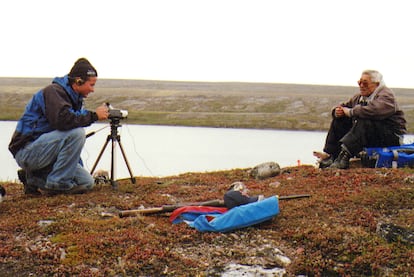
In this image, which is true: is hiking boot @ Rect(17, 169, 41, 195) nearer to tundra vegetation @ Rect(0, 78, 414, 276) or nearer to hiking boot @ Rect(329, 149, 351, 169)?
tundra vegetation @ Rect(0, 78, 414, 276)

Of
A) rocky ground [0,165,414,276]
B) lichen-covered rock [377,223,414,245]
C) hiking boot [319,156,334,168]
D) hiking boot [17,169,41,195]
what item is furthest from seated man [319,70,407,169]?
hiking boot [17,169,41,195]

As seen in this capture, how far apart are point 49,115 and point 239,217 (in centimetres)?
381

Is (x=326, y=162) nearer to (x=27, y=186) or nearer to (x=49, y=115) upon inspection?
(x=49, y=115)

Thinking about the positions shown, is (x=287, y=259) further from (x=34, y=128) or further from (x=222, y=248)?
(x=34, y=128)

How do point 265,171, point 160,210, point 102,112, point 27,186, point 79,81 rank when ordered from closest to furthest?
point 160,210 → point 79,81 → point 102,112 → point 27,186 → point 265,171

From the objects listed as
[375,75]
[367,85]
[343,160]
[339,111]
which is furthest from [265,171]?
[375,75]

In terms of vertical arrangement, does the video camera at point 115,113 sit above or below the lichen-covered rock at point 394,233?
above

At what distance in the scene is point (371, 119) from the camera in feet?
35.0

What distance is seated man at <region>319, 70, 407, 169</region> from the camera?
10.6 meters

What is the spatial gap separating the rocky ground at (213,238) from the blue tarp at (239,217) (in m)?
0.11

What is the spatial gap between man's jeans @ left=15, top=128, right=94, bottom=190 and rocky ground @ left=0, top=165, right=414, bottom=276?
1.12ft

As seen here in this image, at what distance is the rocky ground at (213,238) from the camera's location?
5.76 meters

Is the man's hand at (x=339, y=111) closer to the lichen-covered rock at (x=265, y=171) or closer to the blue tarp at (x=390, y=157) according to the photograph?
the blue tarp at (x=390, y=157)

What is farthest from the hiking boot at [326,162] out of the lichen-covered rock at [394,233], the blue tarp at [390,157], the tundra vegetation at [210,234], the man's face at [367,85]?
the lichen-covered rock at [394,233]
